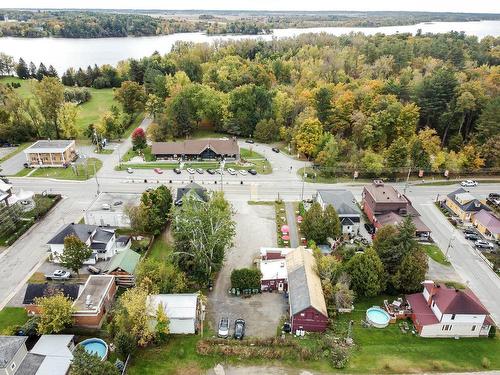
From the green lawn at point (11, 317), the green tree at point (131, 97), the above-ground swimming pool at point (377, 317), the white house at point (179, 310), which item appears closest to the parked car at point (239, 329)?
the white house at point (179, 310)

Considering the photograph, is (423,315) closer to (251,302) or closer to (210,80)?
(251,302)

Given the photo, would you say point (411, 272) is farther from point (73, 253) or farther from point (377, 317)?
point (73, 253)

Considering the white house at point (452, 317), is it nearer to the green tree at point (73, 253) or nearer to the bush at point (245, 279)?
the bush at point (245, 279)

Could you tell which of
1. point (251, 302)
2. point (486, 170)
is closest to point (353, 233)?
point (251, 302)

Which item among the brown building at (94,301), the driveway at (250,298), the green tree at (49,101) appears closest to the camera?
the brown building at (94,301)

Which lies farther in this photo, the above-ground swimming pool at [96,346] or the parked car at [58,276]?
the parked car at [58,276]

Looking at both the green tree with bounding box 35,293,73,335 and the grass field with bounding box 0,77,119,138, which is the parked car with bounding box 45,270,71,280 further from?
the grass field with bounding box 0,77,119,138

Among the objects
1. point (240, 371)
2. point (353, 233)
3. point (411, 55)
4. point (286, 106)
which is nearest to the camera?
point (240, 371)
